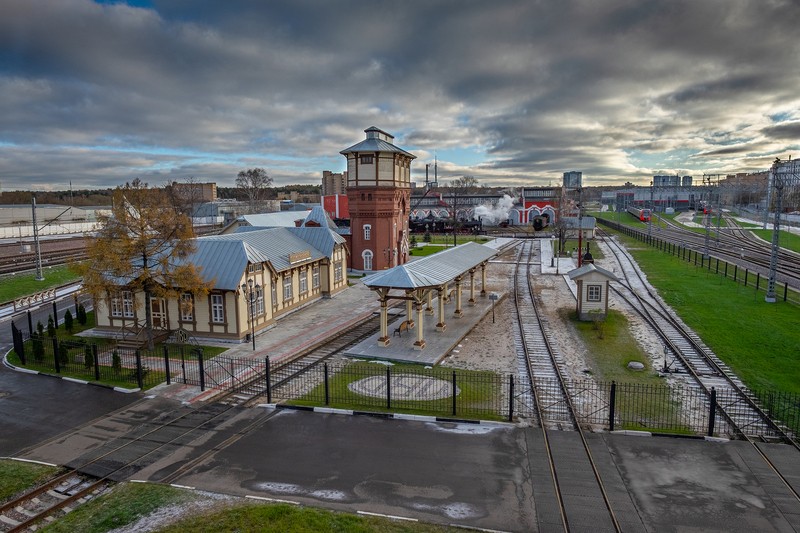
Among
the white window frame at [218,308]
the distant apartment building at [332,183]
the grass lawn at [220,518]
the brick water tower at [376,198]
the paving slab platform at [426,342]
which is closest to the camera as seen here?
the grass lawn at [220,518]

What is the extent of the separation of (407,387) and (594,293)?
1442 centimetres

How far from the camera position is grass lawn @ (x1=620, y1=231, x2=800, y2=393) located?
1880cm

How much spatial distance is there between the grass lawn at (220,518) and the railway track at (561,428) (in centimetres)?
273

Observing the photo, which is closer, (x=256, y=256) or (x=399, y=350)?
(x=399, y=350)

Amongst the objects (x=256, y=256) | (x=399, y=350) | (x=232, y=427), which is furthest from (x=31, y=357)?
(x=399, y=350)

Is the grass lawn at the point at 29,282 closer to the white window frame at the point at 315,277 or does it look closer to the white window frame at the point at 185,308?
the white window frame at the point at 185,308

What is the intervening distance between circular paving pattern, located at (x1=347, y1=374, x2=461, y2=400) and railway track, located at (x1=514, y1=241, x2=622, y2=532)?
3.09 metres

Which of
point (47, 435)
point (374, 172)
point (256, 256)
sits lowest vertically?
point (47, 435)

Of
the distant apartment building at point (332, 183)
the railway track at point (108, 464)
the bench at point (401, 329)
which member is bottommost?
the railway track at point (108, 464)

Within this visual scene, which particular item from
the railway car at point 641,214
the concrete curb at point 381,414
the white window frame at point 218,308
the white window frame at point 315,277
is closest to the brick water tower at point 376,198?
the white window frame at point 315,277

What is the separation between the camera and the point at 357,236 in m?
43.4

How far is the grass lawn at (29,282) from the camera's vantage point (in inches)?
1366

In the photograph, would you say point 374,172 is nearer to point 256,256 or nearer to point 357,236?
point 357,236

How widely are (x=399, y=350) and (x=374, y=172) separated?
22.4 m
